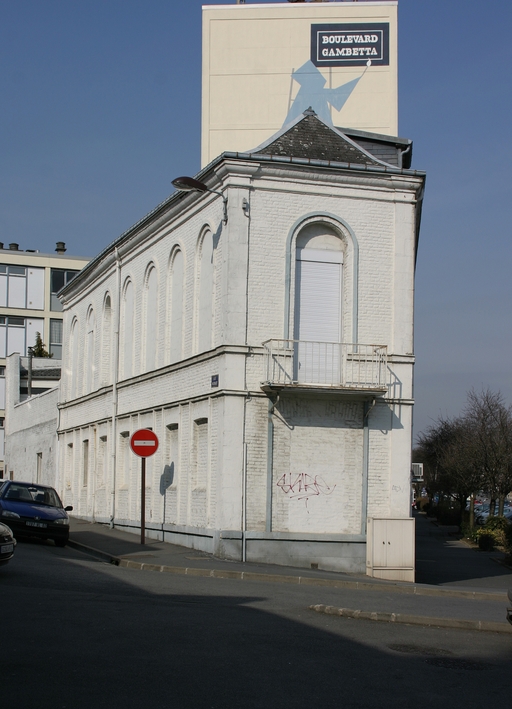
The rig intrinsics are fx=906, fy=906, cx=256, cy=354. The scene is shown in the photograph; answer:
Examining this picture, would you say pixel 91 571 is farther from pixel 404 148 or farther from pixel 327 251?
pixel 404 148

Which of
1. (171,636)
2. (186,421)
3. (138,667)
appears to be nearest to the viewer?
(138,667)

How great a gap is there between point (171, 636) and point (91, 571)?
615 cm

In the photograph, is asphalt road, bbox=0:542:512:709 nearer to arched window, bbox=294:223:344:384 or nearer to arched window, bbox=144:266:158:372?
arched window, bbox=294:223:344:384

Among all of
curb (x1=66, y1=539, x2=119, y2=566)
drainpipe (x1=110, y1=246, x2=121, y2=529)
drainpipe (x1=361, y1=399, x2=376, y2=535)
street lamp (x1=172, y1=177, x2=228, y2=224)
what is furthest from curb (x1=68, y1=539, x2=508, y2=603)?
drainpipe (x1=110, y1=246, x2=121, y2=529)

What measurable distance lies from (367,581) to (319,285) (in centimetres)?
666

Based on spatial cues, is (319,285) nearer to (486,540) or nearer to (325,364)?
(325,364)

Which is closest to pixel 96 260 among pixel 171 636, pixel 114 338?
pixel 114 338

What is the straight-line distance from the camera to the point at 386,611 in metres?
12.9

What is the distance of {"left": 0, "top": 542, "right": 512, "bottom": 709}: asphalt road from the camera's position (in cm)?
738

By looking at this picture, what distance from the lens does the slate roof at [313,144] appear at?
2053 cm

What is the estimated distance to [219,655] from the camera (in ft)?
28.9

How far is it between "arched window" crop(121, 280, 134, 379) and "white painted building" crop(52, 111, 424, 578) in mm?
4704

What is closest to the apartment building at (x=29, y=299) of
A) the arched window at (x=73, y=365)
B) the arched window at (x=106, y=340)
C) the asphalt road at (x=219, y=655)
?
the arched window at (x=73, y=365)

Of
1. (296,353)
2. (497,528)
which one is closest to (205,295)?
(296,353)
